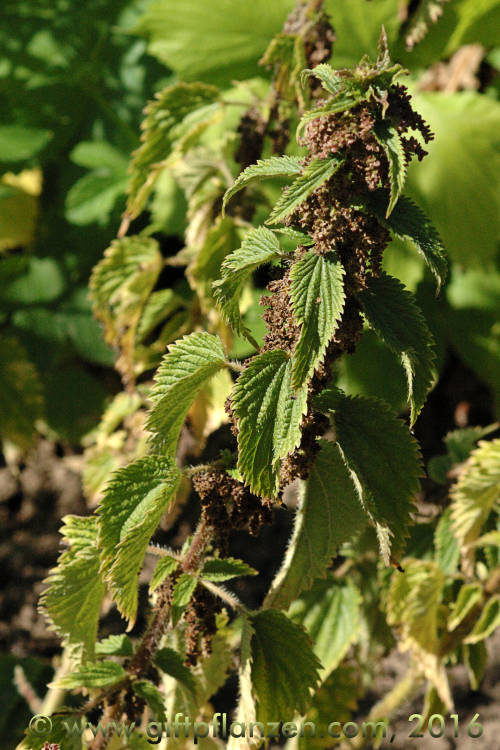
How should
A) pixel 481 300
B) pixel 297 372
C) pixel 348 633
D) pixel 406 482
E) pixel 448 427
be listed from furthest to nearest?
pixel 448 427 → pixel 481 300 → pixel 348 633 → pixel 406 482 → pixel 297 372

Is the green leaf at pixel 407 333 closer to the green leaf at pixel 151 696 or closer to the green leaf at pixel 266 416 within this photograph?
the green leaf at pixel 266 416

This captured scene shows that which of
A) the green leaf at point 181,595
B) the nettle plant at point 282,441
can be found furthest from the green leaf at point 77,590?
the green leaf at point 181,595

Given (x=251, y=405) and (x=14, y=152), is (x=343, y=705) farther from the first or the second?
(x=14, y=152)

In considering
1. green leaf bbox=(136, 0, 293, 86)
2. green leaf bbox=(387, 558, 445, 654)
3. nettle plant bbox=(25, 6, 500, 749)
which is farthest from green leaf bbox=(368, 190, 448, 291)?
green leaf bbox=(136, 0, 293, 86)

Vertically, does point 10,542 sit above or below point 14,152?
below

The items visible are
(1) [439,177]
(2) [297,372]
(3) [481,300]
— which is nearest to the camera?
(2) [297,372]

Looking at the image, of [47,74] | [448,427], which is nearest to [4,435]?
[47,74]

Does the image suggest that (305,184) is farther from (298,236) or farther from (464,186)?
(464,186)
